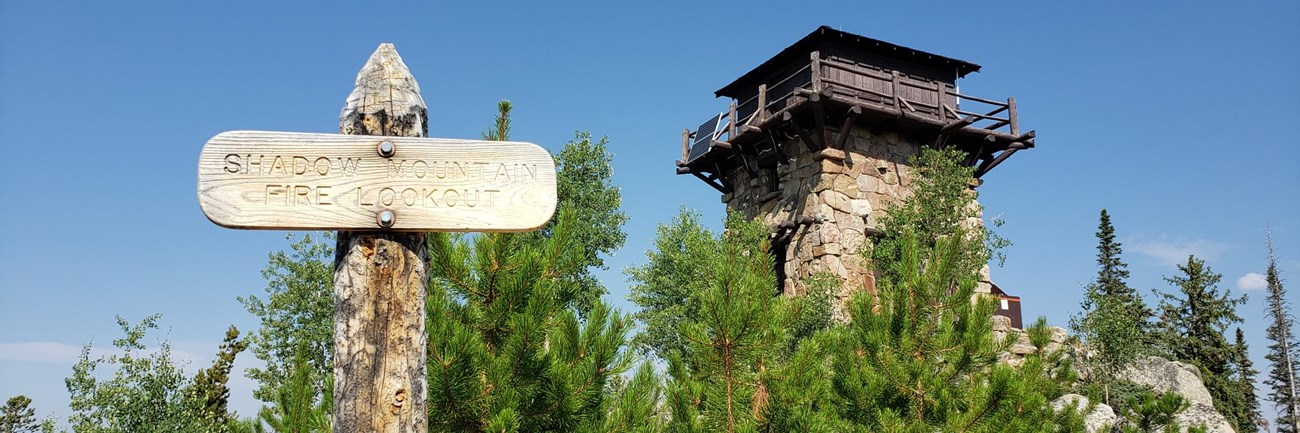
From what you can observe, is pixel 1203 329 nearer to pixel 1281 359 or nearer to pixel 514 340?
pixel 1281 359

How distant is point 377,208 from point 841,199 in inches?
574

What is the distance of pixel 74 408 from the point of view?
34.7 ft

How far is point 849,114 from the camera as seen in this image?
1630cm

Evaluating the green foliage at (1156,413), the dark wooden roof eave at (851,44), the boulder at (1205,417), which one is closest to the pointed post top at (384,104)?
the green foliage at (1156,413)

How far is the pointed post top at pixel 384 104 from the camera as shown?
330cm

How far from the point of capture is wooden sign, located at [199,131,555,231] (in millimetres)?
3104

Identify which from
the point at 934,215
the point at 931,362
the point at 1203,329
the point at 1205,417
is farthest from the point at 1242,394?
the point at 931,362

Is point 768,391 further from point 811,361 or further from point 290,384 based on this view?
point 290,384

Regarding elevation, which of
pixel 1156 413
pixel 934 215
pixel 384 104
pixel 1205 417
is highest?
pixel 934 215

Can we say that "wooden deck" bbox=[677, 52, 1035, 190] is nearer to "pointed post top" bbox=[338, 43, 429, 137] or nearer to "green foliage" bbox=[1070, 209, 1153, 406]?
"green foliage" bbox=[1070, 209, 1153, 406]

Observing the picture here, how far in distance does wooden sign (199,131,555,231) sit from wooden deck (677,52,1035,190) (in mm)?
13151

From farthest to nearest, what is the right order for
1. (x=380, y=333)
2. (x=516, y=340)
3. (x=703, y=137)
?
1. (x=703, y=137)
2. (x=516, y=340)
3. (x=380, y=333)

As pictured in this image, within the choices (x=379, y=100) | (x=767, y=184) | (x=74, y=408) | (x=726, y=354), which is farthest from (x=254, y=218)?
(x=767, y=184)

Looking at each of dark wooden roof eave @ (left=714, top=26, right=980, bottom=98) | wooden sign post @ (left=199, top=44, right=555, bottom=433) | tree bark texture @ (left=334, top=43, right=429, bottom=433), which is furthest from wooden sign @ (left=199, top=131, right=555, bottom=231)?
dark wooden roof eave @ (left=714, top=26, right=980, bottom=98)
